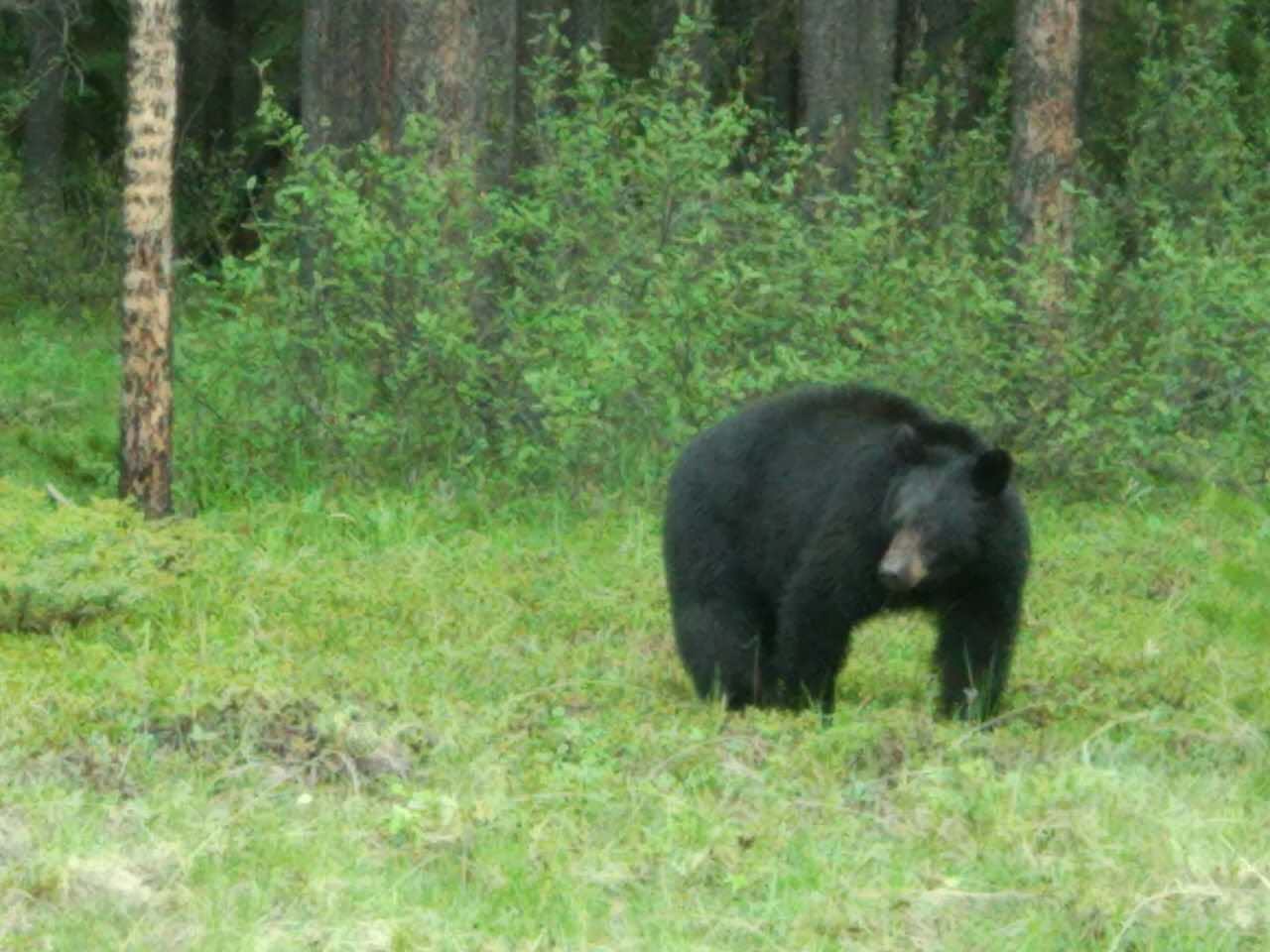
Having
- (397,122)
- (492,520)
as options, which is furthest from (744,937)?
(397,122)

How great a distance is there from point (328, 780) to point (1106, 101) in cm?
1909

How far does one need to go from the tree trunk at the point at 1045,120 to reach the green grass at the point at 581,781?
4.87m

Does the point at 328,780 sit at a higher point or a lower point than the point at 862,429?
lower

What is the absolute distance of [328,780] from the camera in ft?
23.6

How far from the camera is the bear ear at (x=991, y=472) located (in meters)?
8.37

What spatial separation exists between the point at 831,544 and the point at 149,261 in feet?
16.3

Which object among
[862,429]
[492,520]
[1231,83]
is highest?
[1231,83]

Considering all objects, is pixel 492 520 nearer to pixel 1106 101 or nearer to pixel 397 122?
pixel 397 122

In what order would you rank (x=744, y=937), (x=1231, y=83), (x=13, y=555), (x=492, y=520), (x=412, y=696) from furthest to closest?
(x=1231, y=83)
(x=492, y=520)
(x=13, y=555)
(x=412, y=696)
(x=744, y=937)

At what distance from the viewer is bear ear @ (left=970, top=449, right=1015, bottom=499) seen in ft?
27.5

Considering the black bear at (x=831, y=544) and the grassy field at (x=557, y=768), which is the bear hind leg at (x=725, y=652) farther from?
the grassy field at (x=557, y=768)

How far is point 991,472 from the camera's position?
27.7 feet

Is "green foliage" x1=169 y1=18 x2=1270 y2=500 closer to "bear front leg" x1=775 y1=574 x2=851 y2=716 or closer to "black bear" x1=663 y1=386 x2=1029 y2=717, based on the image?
"black bear" x1=663 y1=386 x2=1029 y2=717

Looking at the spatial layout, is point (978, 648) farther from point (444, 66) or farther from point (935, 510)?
point (444, 66)
